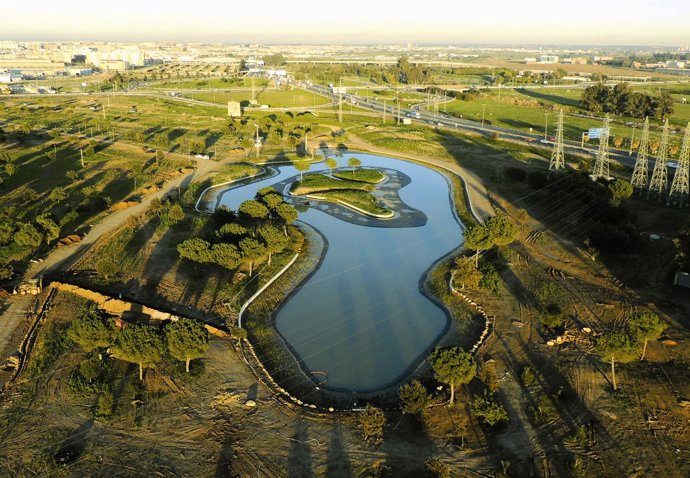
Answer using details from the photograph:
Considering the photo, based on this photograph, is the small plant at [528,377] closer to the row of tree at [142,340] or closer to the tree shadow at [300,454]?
the tree shadow at [300,454]

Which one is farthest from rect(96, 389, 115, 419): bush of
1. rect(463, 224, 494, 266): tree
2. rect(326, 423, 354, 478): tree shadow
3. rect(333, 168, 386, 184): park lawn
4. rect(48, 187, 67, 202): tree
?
rect(333, 168, 386, 184): park lawn

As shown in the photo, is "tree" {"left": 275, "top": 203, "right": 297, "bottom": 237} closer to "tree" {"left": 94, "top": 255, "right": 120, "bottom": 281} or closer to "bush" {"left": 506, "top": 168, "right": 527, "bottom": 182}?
"tree" {"left": 94, "top": 255, "right": 120, "bottom": 281}

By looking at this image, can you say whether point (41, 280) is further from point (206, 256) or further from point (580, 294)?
point (580, 294)

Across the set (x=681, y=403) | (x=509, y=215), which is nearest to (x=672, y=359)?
(x=681, y=403)

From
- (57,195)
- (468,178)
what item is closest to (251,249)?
(57,195)

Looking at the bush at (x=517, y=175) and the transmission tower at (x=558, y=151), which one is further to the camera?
the bush at (x=517, y=175)

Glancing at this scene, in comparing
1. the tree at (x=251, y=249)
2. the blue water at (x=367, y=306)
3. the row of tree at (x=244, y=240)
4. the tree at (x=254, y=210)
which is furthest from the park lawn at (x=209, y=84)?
the tree at (x=251, y=249)
